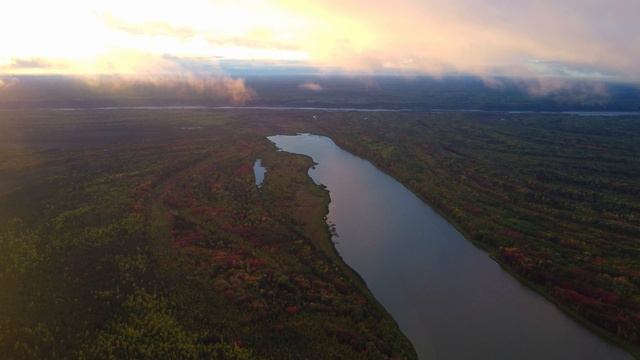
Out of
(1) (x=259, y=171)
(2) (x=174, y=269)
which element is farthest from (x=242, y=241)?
(1) (x=259, y=171)

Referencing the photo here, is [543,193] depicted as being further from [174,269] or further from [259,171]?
[174,269]

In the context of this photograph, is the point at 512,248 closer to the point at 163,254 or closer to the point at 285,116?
the point at 163,254

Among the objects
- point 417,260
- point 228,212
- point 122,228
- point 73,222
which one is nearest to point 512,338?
point 417,260

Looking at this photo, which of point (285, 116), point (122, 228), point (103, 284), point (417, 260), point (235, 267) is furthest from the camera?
point (285, 116)

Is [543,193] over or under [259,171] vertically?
under

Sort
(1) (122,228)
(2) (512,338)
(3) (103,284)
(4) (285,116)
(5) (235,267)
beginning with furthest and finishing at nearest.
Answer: (4) (285,116) < (1) (122,228) < (5) (235,267) < (3) (103,284) < (2) (512,338)

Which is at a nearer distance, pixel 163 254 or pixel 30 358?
pixel 30 358
